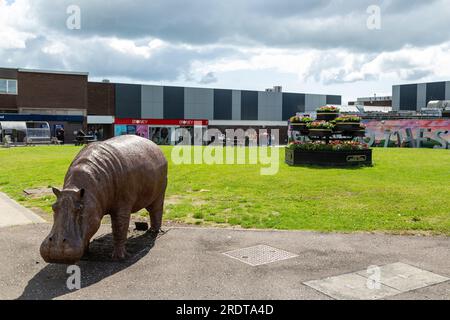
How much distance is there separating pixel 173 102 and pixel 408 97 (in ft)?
106

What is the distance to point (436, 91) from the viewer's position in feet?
197

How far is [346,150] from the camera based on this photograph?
2053 cm

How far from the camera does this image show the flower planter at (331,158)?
20344mm

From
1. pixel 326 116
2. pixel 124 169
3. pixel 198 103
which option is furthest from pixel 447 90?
pixel 124 169

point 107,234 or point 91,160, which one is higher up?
point 91,160

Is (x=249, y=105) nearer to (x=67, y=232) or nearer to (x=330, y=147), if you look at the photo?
(x=330, y=147)

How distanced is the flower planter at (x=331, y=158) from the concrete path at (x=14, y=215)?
1233 cm

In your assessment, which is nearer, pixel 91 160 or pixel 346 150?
pixel 91 160

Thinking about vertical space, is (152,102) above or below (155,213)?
above
